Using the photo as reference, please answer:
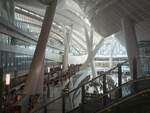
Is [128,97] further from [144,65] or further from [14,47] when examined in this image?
[14,47]

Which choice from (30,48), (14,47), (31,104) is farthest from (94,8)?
(31,104)

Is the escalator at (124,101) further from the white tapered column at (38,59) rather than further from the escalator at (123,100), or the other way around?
the white tapered column at (38,59)

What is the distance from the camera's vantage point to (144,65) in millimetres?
12477

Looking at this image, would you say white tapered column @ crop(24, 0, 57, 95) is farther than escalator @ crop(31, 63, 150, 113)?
Yes

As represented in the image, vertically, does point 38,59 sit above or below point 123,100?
above

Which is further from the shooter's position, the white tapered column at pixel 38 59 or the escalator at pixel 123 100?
the white tapered column at pixel 38 59

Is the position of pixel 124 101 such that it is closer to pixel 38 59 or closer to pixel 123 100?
pixel 123 100

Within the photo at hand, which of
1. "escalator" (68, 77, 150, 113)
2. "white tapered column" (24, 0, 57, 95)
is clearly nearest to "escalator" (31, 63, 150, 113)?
"escalator" (68, 77, 150, 113)

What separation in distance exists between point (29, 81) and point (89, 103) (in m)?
11.7

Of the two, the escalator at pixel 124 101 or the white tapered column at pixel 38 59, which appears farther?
the white tapered column at pixel 38 59

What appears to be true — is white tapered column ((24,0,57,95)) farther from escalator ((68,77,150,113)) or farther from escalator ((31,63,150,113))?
escalator ((68,77,150,113))

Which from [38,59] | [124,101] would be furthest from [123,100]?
[38,59]

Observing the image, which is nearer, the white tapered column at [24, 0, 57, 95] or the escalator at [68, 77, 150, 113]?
the escalator at [68, 77, 150, 113]

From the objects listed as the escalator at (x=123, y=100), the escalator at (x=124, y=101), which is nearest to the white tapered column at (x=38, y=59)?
the escalator at (x=123, y=100)
